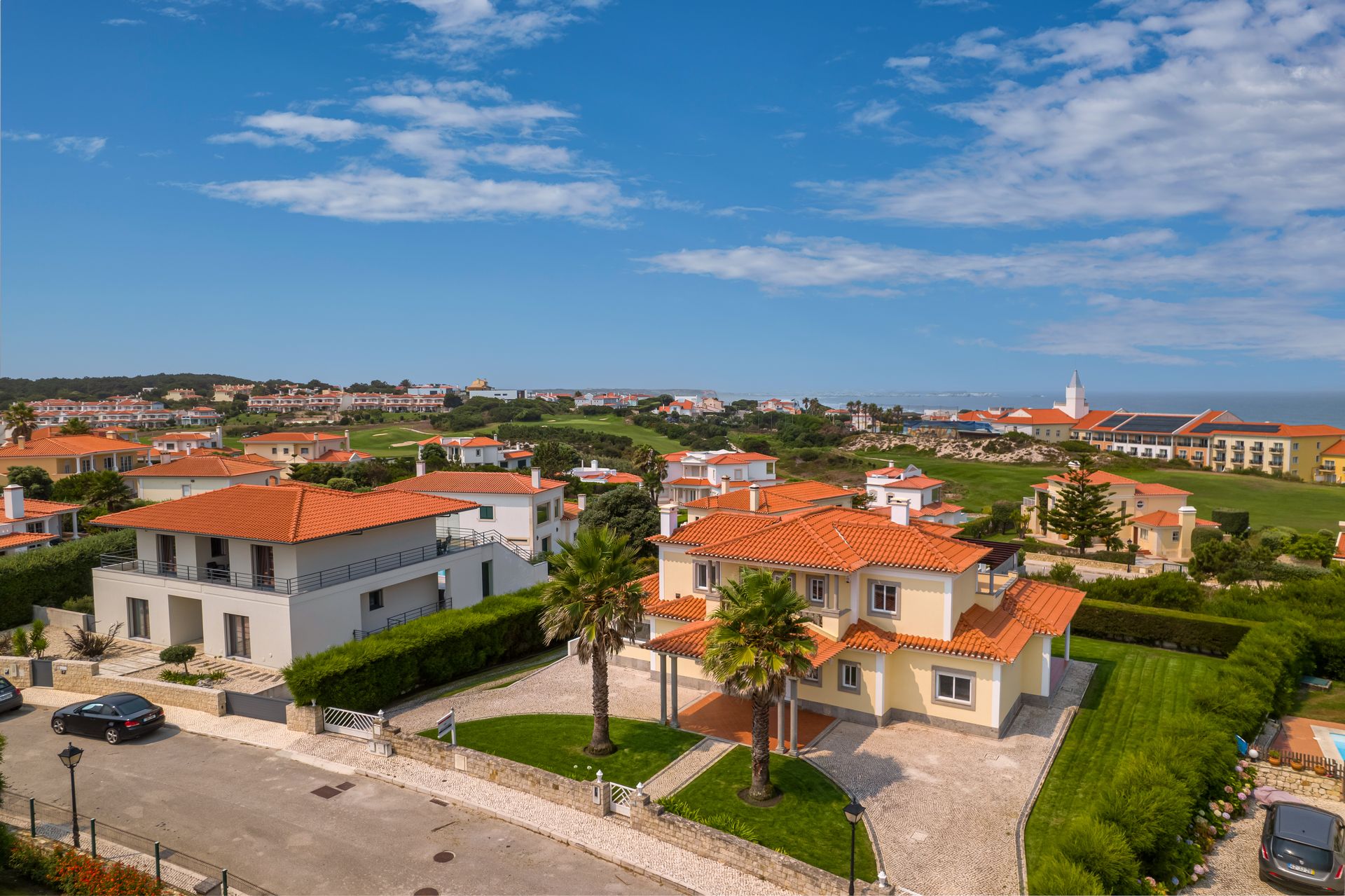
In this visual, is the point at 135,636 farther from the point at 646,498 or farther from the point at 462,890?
the point at 646,498

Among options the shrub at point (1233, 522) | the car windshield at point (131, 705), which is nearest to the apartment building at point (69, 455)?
the car windshield at point (131, 705)

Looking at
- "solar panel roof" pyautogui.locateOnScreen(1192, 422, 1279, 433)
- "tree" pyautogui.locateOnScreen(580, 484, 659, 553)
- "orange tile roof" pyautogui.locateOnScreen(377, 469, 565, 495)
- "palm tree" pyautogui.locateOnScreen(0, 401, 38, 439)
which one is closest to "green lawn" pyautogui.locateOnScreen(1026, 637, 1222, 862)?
"tree" pyautogui.locateOnScreen(580, 484, 659, 553)

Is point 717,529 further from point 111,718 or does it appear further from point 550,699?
point 111,718

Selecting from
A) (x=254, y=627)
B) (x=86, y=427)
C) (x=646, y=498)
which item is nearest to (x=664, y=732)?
(x=254, y=627)

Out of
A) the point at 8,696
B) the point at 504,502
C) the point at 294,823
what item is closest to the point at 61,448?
the point at 504,502

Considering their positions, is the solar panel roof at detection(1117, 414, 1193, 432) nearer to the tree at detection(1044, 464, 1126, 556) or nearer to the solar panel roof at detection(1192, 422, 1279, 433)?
the solar panel roof at detection(1192, 422, 1279, 433)

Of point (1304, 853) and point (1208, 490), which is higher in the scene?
point (1304, 853)
